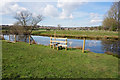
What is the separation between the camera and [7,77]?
13.1ft

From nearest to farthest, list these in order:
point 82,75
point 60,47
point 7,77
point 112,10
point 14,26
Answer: point 7,77
point 82,75
point 60,47
point 112,10
point 14,26

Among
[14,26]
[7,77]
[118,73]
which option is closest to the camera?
[7,77]

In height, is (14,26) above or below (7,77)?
above

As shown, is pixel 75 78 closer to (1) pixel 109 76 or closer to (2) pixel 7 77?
(1) pixel 109 76

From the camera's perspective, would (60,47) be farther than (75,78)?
Yes

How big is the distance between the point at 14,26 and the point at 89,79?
37.2 meters

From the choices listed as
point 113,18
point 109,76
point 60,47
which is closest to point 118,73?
A: point 109,76

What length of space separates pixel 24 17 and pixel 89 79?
3822 centimetres

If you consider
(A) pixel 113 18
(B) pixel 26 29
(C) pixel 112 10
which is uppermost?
(C) pixel 112 10

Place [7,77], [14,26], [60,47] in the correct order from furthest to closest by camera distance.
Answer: [14,26], [60,47], [7,77]

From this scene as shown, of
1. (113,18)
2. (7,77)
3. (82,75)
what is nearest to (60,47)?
(82,75)

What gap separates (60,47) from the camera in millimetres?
11359

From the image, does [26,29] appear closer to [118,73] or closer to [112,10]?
[112,10]

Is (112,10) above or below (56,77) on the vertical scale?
above
